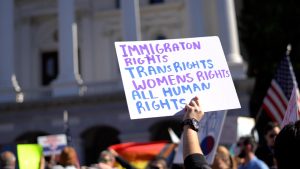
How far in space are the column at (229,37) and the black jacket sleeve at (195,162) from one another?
22.1 metres

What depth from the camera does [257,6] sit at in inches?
1159

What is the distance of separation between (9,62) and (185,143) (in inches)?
999

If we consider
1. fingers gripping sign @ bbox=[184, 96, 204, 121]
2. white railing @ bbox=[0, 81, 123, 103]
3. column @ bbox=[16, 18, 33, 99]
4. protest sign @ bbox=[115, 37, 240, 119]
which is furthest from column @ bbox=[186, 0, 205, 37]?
fingers gripping sign @ bbox=[184, 96, 204, 121]

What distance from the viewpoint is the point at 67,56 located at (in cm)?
2619

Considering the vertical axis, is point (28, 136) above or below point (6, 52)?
below

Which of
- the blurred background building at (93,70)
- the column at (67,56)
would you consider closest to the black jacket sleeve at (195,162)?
the blurred background building at (93,70)

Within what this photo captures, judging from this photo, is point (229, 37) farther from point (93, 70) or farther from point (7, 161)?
point (7, 161)

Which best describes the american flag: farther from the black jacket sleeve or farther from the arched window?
the arched window

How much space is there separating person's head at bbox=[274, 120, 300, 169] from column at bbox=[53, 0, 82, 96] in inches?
933

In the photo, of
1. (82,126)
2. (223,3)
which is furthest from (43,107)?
(223,3)

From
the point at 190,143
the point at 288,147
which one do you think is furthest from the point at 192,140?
the point at 288,147

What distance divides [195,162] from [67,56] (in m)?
23.9

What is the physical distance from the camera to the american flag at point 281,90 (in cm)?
1141

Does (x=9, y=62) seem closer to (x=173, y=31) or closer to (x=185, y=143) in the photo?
(x=173, y=31)
